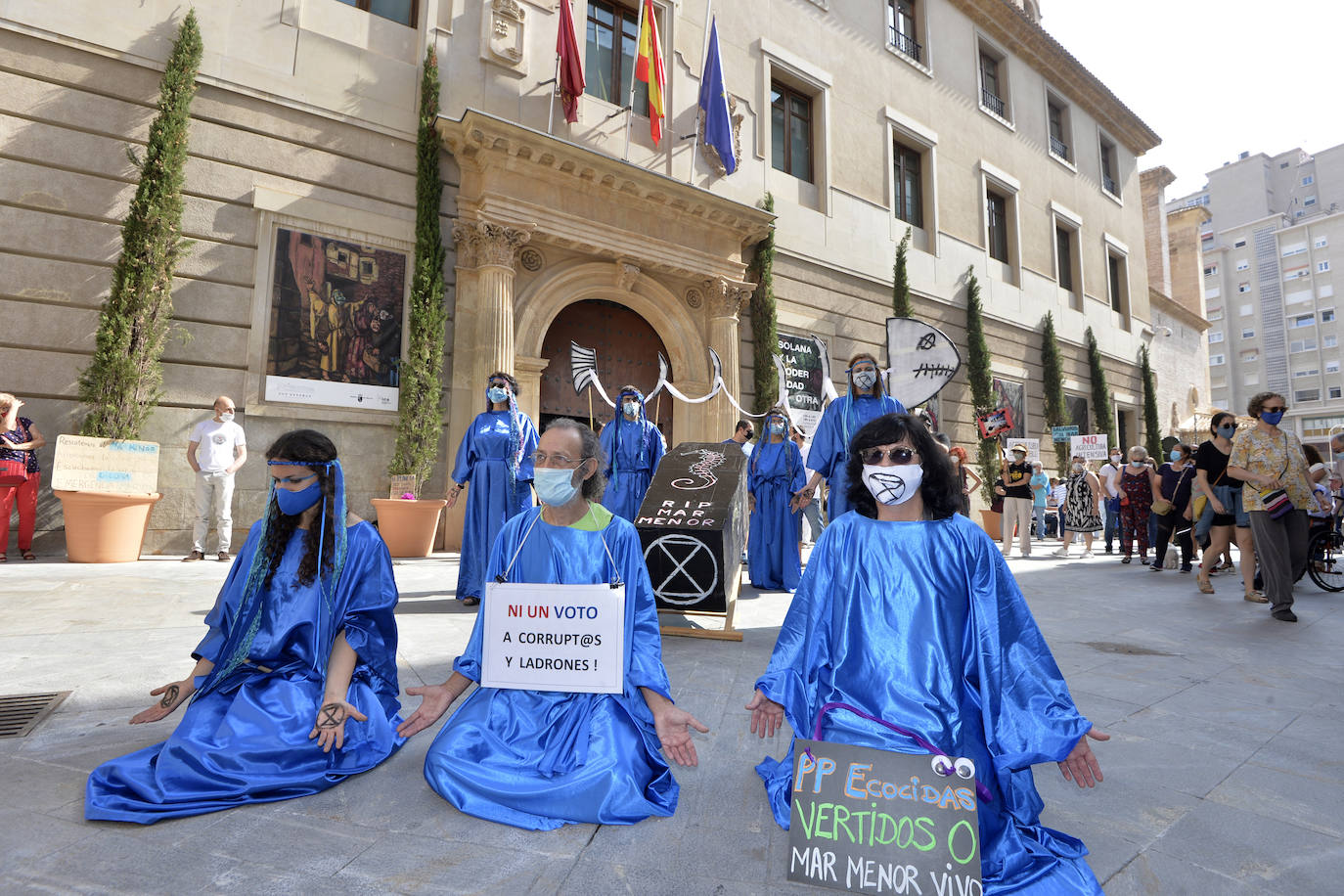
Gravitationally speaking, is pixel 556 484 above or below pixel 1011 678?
above

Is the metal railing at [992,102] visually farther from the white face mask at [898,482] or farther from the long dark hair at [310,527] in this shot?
the long dark hair at [310,527]

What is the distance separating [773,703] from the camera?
7.00 ft

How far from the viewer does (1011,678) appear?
2064 mm

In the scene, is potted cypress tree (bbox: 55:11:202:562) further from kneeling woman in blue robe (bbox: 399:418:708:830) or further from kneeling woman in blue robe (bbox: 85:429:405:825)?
kneeling woman in blue robe (bbox: 399:418:708:830)

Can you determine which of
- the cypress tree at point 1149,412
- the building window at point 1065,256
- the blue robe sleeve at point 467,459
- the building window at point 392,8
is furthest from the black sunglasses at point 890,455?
the cypress tree at point 1149,412

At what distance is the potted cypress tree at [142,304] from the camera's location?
7500mm

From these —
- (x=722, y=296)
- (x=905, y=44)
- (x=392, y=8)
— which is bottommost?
(x=722, y=296)

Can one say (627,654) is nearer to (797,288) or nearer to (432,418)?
(432,418)

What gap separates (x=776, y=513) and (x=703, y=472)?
2193mm

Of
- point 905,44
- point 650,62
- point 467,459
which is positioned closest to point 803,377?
point 650,62

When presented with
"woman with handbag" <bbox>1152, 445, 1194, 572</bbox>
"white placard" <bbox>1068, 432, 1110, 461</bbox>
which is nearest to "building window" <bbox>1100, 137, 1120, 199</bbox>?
"white placard" <bbox>1068, 432, 1110, 461</bbox>

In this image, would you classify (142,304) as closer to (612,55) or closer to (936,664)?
(612,55)

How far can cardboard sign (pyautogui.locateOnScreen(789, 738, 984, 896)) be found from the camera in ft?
5.50

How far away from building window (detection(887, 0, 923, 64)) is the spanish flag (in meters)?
8.07
